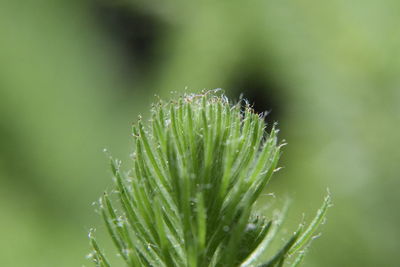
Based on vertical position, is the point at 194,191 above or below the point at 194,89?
below

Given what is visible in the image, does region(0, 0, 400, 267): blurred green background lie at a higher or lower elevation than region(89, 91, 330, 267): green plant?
higher

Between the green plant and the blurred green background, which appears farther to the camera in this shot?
the blurred green background

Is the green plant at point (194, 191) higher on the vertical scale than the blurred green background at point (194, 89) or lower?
lower

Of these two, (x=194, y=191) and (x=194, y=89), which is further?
(x=194, y=89)

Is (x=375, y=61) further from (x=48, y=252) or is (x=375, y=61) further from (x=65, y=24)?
(x=65, y=24)

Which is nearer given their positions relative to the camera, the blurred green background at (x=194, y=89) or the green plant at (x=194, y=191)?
the green plant at (x=194, y=191)
